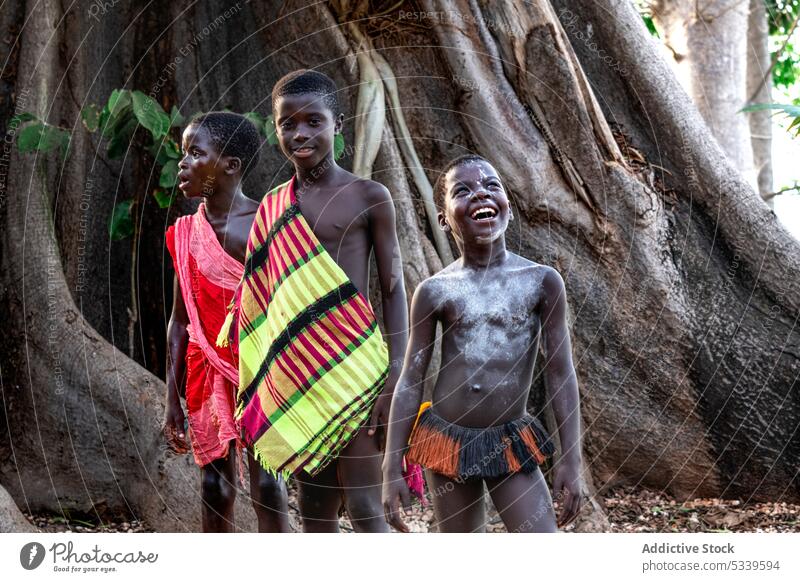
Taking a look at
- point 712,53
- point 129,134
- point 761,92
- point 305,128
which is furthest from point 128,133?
point 761,92

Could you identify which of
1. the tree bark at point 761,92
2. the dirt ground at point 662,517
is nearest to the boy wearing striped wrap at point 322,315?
the dirt ground at point 662,517

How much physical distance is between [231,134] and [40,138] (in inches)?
63.5

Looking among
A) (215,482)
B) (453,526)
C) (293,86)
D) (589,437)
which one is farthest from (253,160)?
(589,437)

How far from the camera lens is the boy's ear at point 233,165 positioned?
385 centimetres

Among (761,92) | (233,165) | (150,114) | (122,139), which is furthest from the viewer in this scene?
(761,92)

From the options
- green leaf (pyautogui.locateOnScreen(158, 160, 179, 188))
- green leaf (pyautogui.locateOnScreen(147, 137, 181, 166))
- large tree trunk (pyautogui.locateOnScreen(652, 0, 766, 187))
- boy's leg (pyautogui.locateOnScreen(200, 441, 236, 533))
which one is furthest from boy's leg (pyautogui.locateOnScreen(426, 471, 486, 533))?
large tree trunk (pyautogui.locateOnScreen(652, 0, 766, 187))

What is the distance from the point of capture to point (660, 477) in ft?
15.5

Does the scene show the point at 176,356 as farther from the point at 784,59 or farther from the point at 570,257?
the point at 784,59

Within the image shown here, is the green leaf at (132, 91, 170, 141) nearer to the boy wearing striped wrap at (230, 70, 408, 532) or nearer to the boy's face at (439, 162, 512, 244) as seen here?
the boy wearing striped wrap at (230, 70, 408, 532)

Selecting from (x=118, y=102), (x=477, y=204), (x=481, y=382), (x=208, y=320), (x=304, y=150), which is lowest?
(x=481, y=382)

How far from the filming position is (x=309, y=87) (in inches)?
141

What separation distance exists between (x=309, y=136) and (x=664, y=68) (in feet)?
7.31

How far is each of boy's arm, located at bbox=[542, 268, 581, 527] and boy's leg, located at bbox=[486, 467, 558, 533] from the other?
0.05 m

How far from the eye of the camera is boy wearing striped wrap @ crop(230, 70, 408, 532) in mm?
3557
